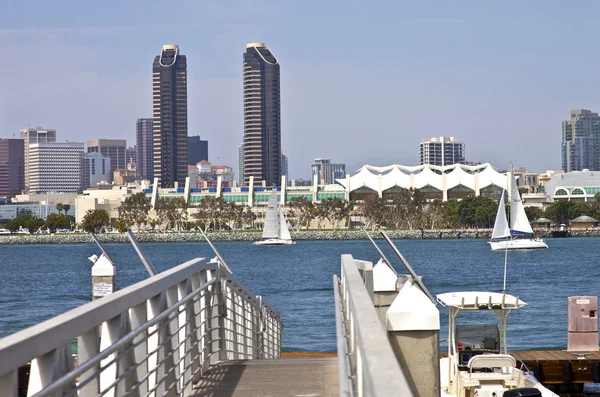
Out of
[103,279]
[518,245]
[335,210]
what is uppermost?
[335,210]

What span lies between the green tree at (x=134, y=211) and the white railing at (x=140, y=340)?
179715mm

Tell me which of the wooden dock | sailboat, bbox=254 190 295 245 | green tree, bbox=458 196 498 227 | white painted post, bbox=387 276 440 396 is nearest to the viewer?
white painted post, bbox=387 276 440 396

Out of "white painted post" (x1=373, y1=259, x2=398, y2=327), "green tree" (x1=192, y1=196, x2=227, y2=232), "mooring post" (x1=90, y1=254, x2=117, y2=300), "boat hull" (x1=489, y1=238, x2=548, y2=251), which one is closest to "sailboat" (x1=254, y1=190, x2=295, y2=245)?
"boat hull" (x1=489, y1=238, x2=548, y2=251)

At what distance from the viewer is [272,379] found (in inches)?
329

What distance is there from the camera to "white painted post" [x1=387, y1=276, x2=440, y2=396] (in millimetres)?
5391

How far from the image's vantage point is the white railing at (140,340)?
3.95m

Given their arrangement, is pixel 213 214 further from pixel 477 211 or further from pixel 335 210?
pixel 477 211

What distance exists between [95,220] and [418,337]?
619 ft

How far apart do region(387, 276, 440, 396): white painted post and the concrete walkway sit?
2160 mm

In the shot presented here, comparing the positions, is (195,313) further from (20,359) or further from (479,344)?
(479,344)

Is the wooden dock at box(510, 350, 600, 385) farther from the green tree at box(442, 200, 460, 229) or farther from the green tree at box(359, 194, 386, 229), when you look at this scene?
the green tree at box(442, 200, 460, 229)

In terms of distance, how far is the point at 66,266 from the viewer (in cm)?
9269

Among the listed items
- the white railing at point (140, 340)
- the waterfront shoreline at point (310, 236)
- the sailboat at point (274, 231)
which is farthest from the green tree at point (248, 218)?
the white railing at point (140, 340)

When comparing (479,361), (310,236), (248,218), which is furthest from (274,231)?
(479,361)
